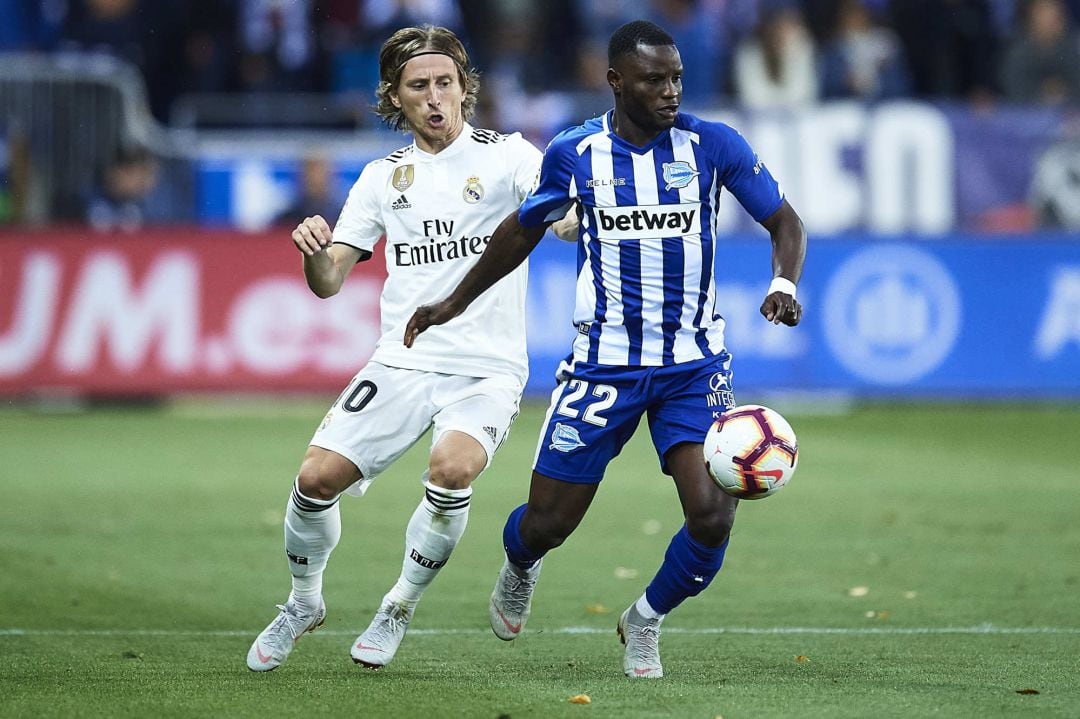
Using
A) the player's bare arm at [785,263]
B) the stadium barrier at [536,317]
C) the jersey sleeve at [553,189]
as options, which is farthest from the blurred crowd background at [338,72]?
the player's bare arm at [785,263]

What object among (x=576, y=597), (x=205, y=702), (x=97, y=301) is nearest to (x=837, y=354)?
(x=97, y=301)

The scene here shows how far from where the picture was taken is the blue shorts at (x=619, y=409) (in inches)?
250

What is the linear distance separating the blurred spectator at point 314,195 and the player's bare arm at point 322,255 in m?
9.46

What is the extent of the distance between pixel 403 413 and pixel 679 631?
5.14 ft

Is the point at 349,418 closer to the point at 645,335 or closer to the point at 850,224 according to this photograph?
the point at 645,335

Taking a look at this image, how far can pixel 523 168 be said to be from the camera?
6801 mm

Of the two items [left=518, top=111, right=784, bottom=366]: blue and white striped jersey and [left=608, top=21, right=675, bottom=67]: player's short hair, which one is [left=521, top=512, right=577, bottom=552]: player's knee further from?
[left=608, top=21, right=675, bottom=67]: player's short hair

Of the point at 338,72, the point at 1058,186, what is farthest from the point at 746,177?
the point at 338,72

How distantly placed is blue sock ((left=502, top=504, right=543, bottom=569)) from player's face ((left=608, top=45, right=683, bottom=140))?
1.52 m

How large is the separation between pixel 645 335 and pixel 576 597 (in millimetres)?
2107

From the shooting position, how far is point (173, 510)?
1082cm

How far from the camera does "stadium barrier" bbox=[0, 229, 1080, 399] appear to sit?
15727 millimetres

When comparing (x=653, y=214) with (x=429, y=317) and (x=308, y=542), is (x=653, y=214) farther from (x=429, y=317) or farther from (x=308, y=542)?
(x=308, y=542)

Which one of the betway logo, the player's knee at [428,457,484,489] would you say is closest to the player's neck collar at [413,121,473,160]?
the betway logo
